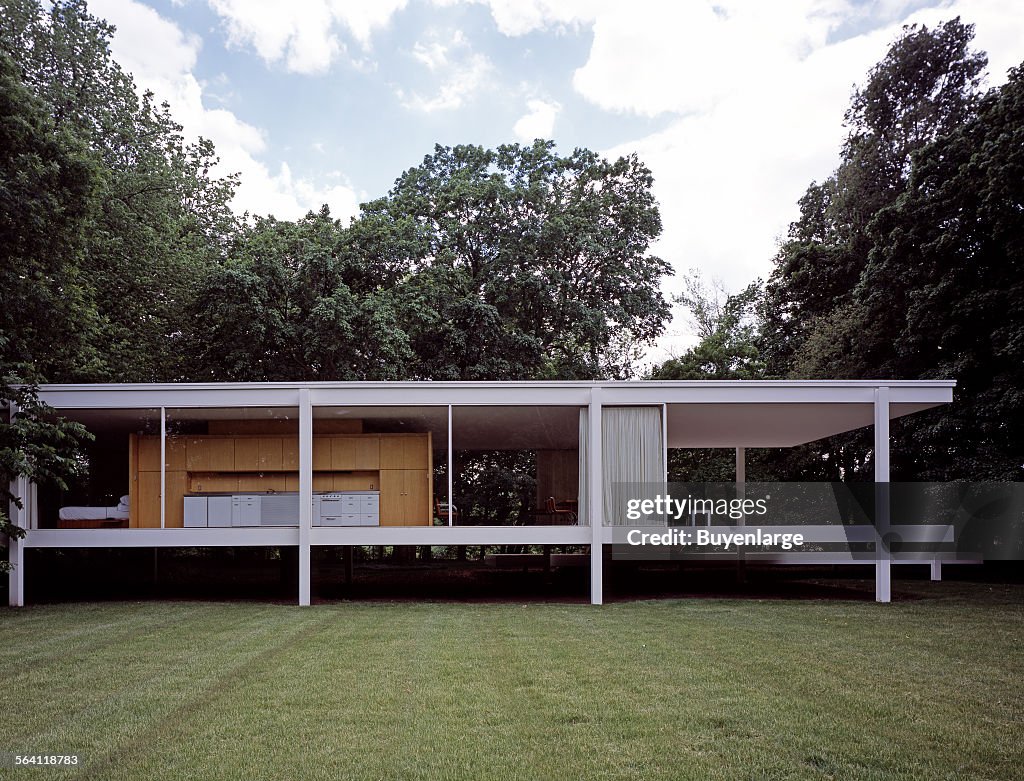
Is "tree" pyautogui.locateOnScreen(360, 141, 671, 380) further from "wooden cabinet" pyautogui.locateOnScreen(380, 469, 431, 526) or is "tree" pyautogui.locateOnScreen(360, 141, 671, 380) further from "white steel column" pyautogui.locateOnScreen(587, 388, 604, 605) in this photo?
"white steel column" pyautogui.locateOnScreen(587, 388, 604, 605)

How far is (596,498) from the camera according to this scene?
11.2 metres

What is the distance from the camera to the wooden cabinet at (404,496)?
39.6 ft

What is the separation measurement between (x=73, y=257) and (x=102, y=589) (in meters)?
5.47

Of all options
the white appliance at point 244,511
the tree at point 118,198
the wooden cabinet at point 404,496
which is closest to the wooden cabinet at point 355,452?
the wooden cabinet at point 404,496

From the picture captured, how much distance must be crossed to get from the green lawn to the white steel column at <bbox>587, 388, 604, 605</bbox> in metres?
1.78

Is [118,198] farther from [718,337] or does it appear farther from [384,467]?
[718,337]

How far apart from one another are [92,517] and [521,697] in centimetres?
870

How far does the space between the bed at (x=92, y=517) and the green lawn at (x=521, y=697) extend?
8.18 ft

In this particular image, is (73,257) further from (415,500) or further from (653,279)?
(653,279)

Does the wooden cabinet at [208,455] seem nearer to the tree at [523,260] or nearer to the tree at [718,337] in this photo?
the tree at [523,260]

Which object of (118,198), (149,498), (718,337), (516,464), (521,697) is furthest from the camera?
(718,337)

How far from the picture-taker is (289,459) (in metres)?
12.2

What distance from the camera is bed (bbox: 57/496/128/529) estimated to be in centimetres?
1176

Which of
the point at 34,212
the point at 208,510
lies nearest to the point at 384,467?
the point at 208,510
